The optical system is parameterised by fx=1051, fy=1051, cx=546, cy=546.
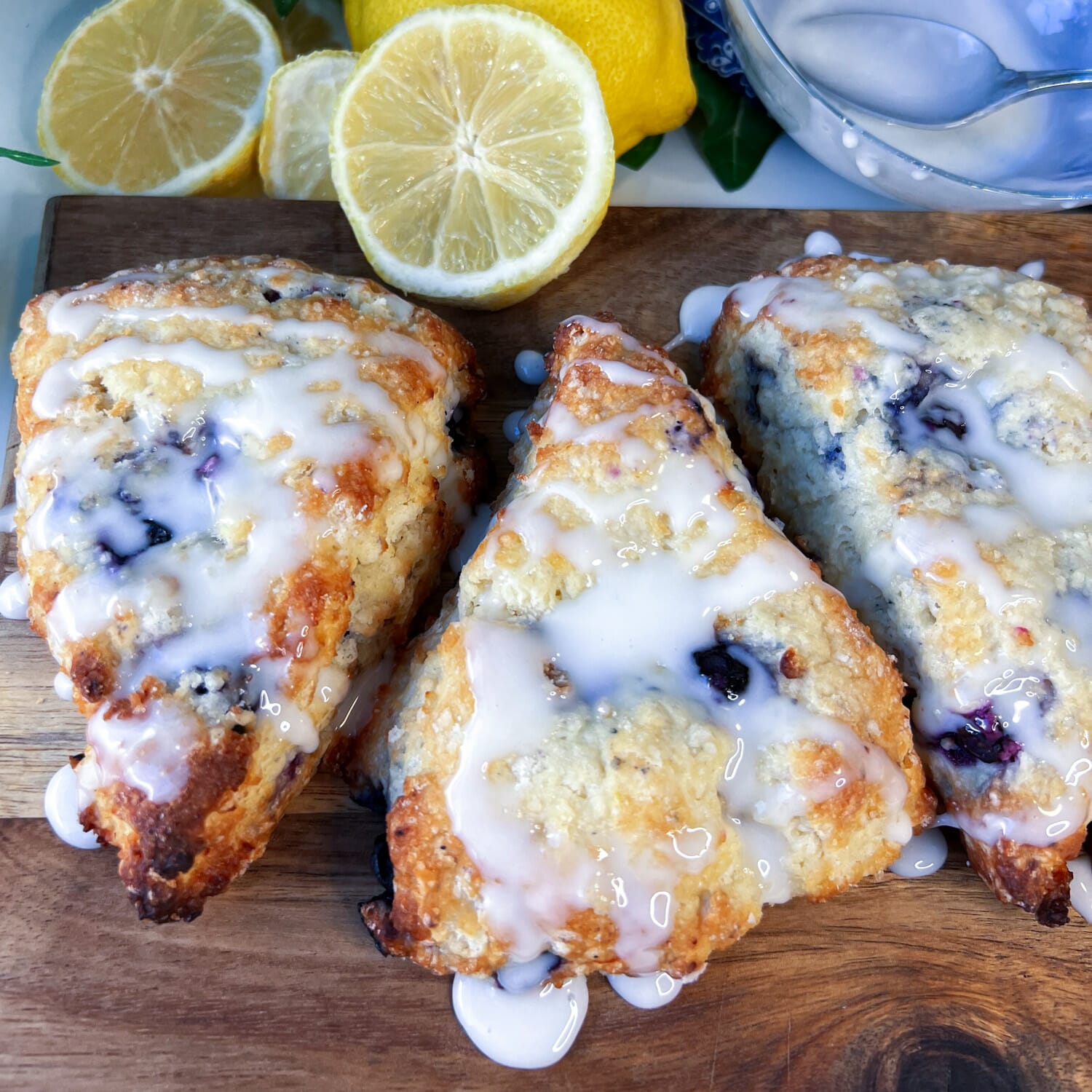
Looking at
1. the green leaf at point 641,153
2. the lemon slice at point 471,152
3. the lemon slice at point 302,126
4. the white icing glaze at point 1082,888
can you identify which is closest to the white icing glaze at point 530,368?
the lemon slice at point 471,152

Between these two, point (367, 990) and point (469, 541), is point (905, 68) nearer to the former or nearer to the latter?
point (469, 541)

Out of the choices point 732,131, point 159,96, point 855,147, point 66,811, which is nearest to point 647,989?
point 66,811

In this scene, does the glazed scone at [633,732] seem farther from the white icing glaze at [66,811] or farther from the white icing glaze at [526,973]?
the white icing glaze at [66,811]

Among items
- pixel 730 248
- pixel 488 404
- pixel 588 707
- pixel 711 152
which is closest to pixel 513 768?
pixel 588 707

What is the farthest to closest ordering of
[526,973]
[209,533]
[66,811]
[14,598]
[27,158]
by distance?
[27,158], [14,598], [66,811], [526,973], [209,533]

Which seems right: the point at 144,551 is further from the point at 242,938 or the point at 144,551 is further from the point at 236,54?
the point at 236,54

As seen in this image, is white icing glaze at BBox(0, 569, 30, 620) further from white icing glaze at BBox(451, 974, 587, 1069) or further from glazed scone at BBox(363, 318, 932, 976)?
white icing glaze at BBox(451, 974, 587, 1069)

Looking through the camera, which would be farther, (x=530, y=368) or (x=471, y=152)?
(x=530, y=368)
